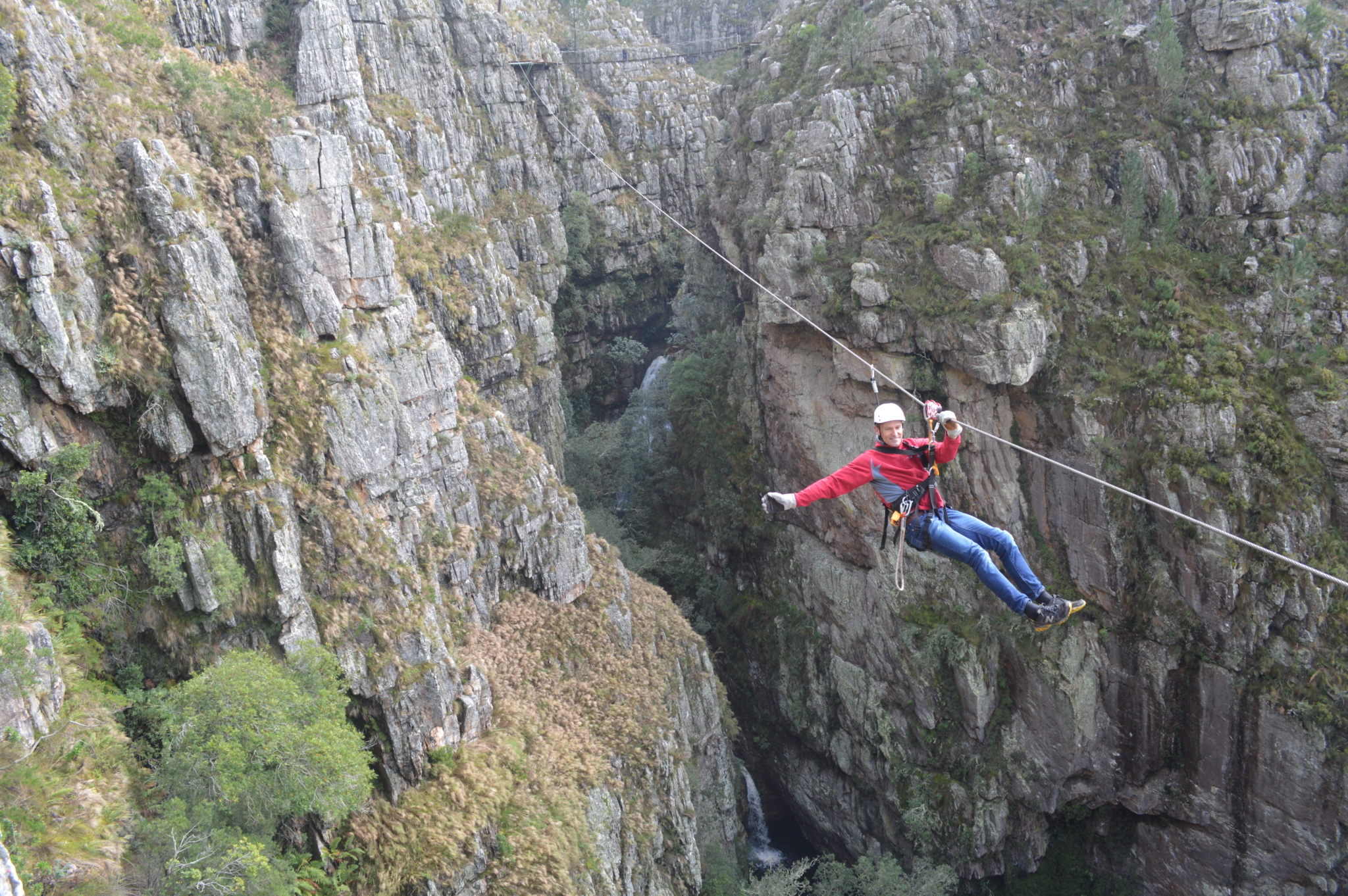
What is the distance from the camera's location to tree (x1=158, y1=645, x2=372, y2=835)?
29.1 feet

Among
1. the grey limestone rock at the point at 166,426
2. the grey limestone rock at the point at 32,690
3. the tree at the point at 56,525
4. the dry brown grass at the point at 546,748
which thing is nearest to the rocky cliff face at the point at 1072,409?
the dry brown grass at the point at 546,748

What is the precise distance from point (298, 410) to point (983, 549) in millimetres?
10020

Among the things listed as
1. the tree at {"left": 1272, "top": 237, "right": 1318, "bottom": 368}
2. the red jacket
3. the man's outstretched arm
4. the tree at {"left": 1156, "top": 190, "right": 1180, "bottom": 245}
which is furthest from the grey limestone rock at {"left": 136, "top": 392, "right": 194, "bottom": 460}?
the tree at {"left": 1156, "top": 190, "right": 1180, "bottom": 245}

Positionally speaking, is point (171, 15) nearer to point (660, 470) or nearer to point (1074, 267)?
point (660, 470)

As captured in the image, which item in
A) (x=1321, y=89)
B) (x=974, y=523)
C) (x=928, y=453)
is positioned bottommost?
(x=974, y=523)

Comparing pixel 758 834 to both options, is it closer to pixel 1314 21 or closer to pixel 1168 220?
pixel 1168 220

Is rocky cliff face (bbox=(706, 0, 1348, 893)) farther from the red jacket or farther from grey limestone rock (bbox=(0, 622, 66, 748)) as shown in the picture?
grey limestone rock (bbox=(0, 622, 66, 748))

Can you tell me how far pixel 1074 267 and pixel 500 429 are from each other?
15.4 meters

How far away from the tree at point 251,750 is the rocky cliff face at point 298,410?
4.92 feet

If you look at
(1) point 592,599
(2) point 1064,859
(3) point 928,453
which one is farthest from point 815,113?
(2) point 1064,859

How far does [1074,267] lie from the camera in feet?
68.2

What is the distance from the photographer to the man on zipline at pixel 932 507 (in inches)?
328

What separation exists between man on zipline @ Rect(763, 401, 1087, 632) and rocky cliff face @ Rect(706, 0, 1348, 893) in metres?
12.6

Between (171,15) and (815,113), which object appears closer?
(171,15)
